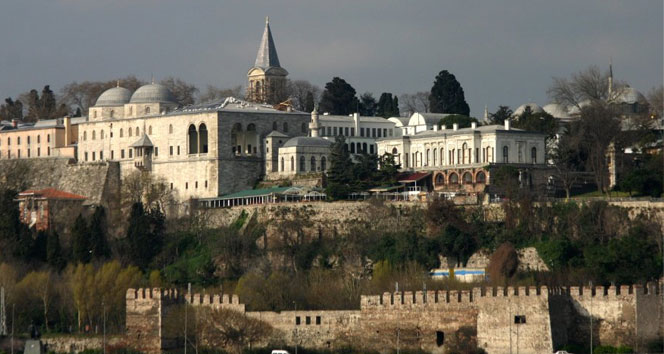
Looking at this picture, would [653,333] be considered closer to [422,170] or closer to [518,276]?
[518,276]

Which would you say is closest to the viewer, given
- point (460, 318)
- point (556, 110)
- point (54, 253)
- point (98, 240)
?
point (460, 318)

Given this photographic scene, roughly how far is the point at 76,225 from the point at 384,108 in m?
30.3

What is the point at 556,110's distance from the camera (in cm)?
10188

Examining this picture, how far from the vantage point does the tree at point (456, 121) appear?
94125 mm

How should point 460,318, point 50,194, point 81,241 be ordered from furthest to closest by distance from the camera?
point 50,194 → point 81,241 → point 460,318

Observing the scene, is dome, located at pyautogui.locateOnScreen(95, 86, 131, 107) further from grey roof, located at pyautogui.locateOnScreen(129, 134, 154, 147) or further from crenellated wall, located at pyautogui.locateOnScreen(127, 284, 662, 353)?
crenellated wall, located at pyautogui.locateOnScreen(127, 284, 662, 353)

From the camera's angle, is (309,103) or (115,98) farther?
(309,103)

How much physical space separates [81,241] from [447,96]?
A: 2982 cm

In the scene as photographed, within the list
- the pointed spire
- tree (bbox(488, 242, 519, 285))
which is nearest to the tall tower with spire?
the pointed spire

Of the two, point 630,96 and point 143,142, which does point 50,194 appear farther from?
point 630,96

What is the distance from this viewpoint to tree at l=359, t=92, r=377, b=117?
350 feet

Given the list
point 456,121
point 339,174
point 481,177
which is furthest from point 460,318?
point 456,121

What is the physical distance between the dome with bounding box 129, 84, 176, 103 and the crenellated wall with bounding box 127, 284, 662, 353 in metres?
35.6

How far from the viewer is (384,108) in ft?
350
